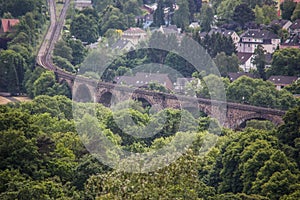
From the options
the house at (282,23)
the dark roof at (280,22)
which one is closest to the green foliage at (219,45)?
the house at (282,23)

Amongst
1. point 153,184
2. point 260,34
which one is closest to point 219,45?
point 260,34

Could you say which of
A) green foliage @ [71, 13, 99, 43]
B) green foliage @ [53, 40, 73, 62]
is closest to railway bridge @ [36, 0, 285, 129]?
green foliage @ [53, 40, 73, 62]

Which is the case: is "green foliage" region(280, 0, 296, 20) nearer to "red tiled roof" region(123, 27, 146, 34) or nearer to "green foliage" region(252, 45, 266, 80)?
"red tiled roof" region(123, 27, 146, 34)

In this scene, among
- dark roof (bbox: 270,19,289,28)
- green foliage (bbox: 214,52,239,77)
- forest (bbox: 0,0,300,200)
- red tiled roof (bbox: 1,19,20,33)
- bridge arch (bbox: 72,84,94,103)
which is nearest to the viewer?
forest (bbox: 0,0,300,200)

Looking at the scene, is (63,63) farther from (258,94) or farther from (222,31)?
(258,94)

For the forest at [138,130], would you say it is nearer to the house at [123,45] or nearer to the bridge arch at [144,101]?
the house at [123,45]

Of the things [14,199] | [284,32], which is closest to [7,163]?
[14,199]
